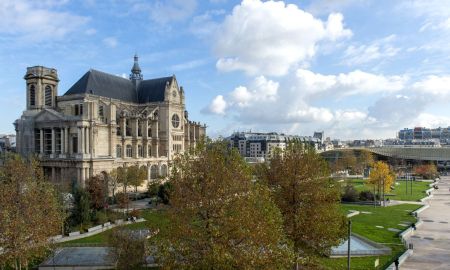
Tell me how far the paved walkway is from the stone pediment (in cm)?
6246

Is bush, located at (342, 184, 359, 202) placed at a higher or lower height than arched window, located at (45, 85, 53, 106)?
lower

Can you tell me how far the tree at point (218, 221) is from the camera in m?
18.0

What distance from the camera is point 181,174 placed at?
68.3ft

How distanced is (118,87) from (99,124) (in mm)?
21093

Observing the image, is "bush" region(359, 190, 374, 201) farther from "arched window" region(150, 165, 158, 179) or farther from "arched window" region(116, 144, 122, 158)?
"arched window" region(116, 144, 122, 158)

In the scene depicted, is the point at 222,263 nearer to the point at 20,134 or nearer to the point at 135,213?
the point at 135,213

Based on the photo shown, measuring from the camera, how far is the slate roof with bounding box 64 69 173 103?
8262 cm

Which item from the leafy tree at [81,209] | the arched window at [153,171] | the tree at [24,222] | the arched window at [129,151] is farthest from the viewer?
the arched window at [153,171]

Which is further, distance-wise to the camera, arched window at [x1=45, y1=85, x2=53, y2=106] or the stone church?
arched window at [x1=45, y1=85, x2=53, y2=106]

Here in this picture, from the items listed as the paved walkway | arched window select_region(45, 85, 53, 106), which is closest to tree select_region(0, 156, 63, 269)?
the paved walkway

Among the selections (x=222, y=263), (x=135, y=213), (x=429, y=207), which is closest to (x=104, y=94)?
(x=135, y=213)

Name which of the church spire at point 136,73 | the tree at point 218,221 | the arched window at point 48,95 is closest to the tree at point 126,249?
the tree at point 218,221

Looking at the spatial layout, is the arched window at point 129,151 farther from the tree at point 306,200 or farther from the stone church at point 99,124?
the tree at point 306,200

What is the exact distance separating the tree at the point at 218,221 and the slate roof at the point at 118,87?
6705 cm
